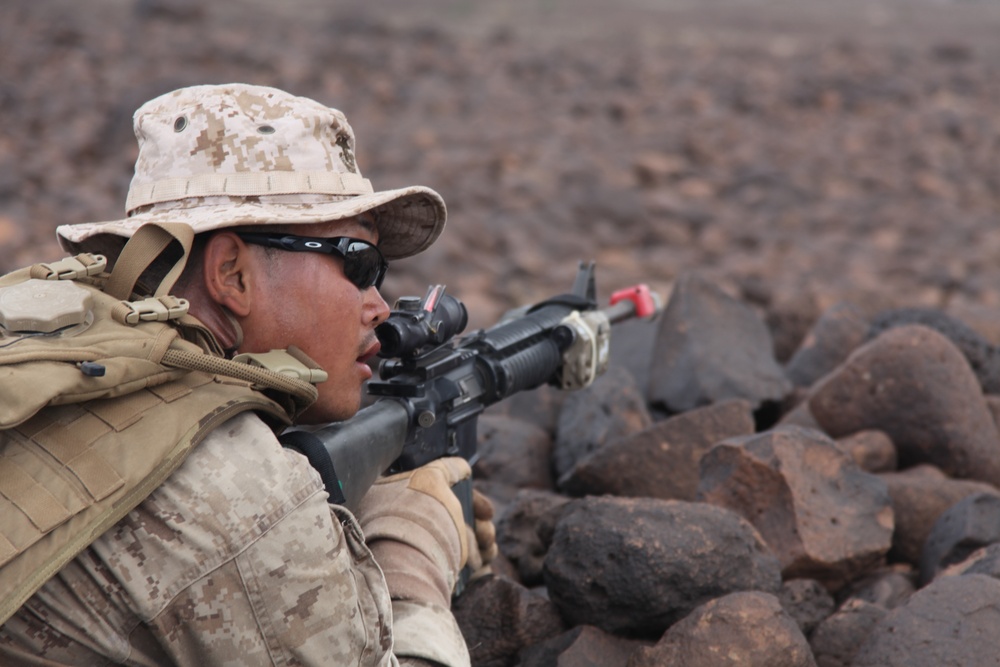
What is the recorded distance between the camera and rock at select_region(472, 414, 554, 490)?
450 centimetres

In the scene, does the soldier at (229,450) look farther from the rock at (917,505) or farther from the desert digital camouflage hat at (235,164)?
the rock at (917,505)

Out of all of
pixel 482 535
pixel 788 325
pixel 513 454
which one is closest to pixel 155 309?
pixel 482 535

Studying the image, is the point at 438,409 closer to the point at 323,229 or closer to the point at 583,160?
the point at 323,229

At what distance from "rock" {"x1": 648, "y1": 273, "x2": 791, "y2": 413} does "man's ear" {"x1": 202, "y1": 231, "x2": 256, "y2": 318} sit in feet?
10.1

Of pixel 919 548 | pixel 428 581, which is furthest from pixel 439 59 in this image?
pixel 428 581

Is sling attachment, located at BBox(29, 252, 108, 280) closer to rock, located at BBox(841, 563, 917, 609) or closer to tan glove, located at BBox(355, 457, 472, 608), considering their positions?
tan glove, located at BBox(355, 457, 472, 608)

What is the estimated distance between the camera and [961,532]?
3.51m

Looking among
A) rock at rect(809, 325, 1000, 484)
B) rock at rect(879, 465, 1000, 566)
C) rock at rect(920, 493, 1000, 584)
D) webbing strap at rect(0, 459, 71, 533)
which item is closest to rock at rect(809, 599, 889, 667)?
rock at rect(920, 493, 1000, 584)

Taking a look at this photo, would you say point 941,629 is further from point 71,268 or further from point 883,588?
point 71,268

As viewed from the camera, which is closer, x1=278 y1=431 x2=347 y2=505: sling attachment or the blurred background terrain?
x1=278 y1=431 x2=347 y2=505: sling attachment

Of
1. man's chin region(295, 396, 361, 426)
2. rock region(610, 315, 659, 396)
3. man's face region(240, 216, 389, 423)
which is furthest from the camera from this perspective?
rock region(610, 315, 659, 396)

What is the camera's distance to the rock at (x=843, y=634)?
3.05m

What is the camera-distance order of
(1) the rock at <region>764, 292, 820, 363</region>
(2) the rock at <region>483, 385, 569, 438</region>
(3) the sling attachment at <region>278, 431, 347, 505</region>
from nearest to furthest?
(3) the sling attachment at <region>278, 431, 347, 505</region>, (2) the rock at <region>483, 385, 569, 438</region>, (1) the rock at <region>764, 292, 820, 363</region>

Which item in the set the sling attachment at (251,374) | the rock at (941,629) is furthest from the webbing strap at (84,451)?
the rock at (941,629)
